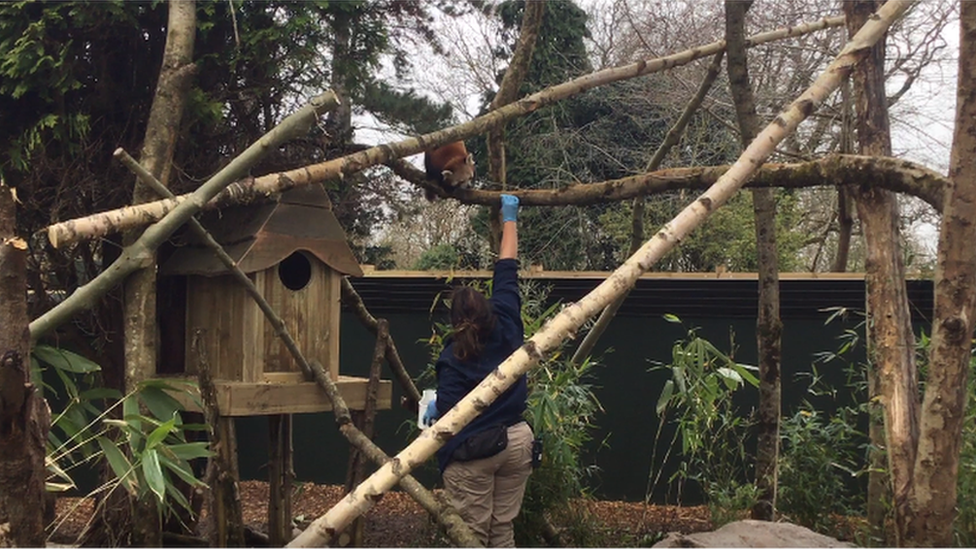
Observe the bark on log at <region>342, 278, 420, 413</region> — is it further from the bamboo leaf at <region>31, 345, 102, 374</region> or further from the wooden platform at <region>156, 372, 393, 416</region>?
the bamboo leaf at <region>31, 345, 102, 374</region>

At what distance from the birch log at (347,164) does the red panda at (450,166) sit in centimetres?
37

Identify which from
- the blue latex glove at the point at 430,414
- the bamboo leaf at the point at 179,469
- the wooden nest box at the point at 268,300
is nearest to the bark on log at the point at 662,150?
the blue latex glove at the point at 430,414

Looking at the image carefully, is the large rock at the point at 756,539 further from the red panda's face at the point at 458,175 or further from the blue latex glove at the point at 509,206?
the red panda's face at the point at 458,175

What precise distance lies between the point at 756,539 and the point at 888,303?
1267 mm

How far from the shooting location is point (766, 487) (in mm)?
4547

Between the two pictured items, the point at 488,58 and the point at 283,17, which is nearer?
the point at 283,17

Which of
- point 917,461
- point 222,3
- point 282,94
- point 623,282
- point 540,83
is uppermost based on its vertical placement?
point 540,83

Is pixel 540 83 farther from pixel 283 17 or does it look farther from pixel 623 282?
pixel 623 282

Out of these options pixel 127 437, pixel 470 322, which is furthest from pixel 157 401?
pixel 470 322

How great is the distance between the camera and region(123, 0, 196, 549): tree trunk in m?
3.83

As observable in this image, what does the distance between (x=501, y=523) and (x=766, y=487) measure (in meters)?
1.39

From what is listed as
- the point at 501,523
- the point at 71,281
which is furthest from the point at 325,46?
the point at 501,523

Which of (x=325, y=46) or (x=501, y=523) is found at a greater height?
(x=325, y=46)

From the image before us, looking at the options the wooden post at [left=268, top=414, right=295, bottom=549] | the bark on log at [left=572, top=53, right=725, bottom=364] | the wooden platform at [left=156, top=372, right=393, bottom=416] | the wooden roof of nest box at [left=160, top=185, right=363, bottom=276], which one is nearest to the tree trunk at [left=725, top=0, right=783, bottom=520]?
the bark on log at [left=572, top=53, right=725, bottom=364]
